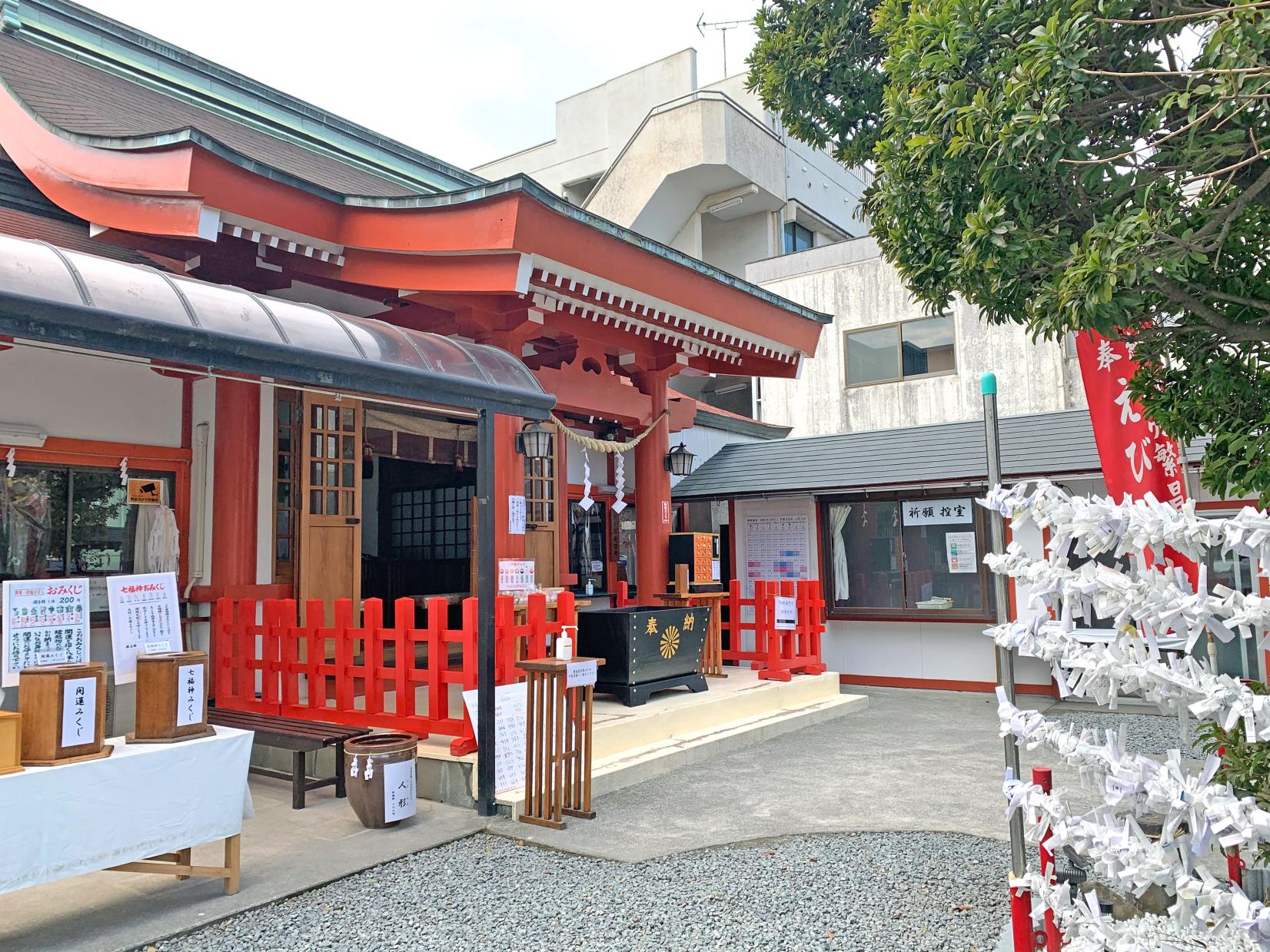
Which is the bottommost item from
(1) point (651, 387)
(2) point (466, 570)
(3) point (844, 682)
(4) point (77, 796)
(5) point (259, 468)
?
(3) point (844, 682)

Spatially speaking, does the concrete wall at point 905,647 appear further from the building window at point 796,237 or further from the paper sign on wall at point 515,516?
the building window at point 796,237

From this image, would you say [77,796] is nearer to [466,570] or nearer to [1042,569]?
[1042,569]

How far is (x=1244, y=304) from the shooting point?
11.9 ft

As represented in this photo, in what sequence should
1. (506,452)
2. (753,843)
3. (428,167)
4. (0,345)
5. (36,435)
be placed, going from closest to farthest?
(0,345)
(753,843)
(36,435)
(506,452)
(428,167)

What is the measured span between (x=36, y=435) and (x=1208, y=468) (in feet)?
23.5

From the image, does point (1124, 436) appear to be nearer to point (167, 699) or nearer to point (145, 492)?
point (167, 699)

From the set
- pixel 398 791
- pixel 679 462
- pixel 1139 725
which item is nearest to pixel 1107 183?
pixel 398 791

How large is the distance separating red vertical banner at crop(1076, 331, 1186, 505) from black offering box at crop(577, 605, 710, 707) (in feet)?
13.0

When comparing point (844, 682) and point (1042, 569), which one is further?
point (844, 682)

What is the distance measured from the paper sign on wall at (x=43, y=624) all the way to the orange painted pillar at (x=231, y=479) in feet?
9.55

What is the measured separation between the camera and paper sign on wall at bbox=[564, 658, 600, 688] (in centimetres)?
530

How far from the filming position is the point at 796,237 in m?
23.1

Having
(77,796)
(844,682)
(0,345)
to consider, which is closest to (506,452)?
(0,345)

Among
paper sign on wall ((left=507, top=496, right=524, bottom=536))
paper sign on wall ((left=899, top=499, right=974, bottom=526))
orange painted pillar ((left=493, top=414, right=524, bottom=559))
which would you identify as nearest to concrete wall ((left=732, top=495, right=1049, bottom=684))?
paper sign on wall ((left=899, top=499, right=974, bottom=526))
